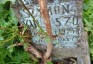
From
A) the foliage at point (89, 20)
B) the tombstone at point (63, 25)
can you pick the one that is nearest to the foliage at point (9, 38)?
the tombstone at point (63, 25)

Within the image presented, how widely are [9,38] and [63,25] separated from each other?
32 cm

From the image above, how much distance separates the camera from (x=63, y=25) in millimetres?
1403

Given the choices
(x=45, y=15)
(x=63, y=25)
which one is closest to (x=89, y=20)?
(x=63, y=25)

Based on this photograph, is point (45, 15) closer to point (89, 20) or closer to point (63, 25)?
point (63, 25)

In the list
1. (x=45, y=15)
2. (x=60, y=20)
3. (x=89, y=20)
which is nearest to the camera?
(x=45, y=15)

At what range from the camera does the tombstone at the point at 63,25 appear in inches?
51.4

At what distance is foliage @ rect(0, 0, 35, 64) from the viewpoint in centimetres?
139

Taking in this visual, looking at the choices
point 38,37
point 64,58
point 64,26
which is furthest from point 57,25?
point 64,58

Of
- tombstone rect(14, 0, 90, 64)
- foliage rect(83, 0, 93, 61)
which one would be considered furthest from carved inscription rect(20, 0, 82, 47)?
foliage rect(83, 0, 93, 61)

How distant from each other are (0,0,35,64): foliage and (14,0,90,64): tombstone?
0.29 ft

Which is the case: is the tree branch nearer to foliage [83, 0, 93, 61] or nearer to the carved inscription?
the carved inscription

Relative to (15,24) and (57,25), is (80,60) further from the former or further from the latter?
(15,24)

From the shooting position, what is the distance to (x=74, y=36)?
57.5 inches

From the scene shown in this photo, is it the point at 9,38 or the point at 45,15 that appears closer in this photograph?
the point at 45,15
